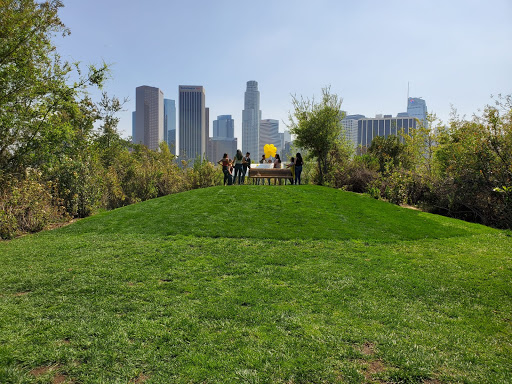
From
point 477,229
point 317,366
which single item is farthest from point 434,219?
point 317,366

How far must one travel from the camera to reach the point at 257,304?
434 centimetres

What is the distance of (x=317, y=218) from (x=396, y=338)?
19.8ft

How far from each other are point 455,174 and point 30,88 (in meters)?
14.7

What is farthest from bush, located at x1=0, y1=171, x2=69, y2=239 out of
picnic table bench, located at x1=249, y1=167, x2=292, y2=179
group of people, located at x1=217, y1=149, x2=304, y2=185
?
picnic table bench, located at x1=249, y1=167, x2=292, y2=179

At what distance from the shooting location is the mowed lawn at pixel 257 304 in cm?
300

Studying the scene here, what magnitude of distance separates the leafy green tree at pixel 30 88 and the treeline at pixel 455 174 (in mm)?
12339

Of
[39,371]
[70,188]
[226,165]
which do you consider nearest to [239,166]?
[226,165]

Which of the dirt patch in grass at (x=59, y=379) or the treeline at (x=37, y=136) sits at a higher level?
the treeline at (x=37, y=136)

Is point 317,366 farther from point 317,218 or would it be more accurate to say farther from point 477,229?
point 477,229

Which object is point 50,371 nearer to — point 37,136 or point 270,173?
point 37,136

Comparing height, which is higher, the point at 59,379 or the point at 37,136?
the point at 37,136

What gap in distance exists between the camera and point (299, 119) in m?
20.1

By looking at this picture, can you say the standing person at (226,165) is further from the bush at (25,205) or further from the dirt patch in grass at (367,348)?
the dirt patch in grass at (367,348)

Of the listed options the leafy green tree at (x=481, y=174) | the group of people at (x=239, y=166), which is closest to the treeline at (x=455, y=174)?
the leafy green tree at (x=481, y=174)
